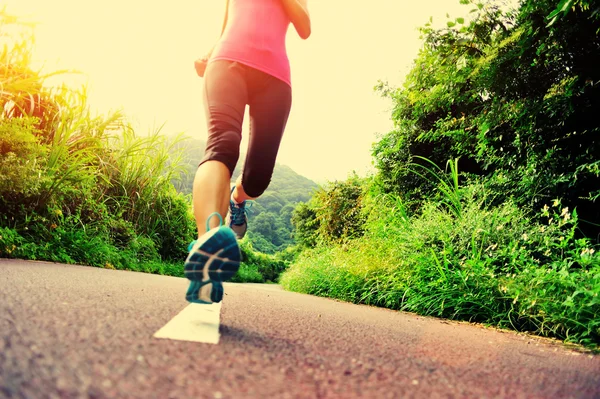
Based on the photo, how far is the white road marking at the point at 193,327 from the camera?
48.7 inches

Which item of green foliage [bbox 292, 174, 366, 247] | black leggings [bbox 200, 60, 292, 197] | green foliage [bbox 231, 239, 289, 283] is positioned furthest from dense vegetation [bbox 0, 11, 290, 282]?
green foliage [bbox 231, 239, 289, 283]

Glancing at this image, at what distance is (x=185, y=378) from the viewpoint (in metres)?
0.89

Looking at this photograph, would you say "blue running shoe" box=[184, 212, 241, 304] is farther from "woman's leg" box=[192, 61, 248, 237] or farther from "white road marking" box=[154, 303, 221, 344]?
"woman's leg" box=[192, 61, 248, 237]

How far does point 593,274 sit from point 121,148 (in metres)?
5.48

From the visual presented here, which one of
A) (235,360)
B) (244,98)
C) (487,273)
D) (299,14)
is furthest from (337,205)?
(235,360)

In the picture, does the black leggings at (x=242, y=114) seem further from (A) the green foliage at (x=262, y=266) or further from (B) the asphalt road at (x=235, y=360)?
(A) the green foliage at (x=262, y=266)

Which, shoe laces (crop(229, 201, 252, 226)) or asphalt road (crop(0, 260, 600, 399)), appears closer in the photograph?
asphalt road (crop(0, 260, 600, 399))

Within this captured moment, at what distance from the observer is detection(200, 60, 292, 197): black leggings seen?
196cm

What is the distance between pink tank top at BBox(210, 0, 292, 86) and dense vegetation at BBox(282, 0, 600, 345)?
82.5 inches

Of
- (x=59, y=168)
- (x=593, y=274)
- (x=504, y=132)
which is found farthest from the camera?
(x=504, y=132)

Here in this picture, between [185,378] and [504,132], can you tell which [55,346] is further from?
[504,132]

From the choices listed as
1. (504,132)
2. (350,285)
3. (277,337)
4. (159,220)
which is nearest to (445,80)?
(504,132)

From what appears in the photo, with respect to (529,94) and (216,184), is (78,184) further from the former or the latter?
(529,94)

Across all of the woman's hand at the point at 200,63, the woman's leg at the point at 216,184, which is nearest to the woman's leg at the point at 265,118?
the woman's leg at the point at 216,184
